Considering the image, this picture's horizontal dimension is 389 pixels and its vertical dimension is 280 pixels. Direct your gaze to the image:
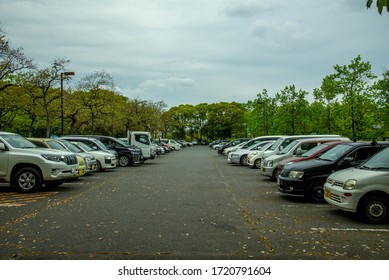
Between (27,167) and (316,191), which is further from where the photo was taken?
(27,167)

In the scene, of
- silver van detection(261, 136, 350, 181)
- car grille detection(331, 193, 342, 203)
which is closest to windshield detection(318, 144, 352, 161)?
car grille detection(331, 193, 342, 203)

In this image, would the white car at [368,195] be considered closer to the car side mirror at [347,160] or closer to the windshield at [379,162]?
the windshield at [379,162]

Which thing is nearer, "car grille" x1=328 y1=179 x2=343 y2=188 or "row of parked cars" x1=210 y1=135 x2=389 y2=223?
"row of parked cars" x1=210 y1=135 x2=389 y2=223

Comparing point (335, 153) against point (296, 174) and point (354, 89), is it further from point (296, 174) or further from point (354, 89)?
point (354, 89)

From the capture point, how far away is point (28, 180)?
1236cm

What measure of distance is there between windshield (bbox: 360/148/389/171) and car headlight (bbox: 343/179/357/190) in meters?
0.72

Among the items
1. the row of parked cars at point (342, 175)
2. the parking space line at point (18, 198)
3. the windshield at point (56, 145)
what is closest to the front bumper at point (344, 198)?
the row of parked cars at point (342, 175)

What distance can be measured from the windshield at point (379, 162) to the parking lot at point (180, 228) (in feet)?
3.80

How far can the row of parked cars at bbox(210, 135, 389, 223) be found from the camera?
7949mm

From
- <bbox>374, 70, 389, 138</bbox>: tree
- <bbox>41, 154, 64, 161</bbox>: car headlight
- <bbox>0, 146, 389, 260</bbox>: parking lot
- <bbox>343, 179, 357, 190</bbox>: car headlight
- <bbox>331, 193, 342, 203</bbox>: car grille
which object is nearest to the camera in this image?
<bbox>0, 146, 389, 260</bbox>: parking lot

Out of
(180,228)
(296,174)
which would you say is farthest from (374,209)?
(180,228)

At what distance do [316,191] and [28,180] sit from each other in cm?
832

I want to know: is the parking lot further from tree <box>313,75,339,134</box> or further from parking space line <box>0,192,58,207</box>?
tree <box>313,75,339,134</box>

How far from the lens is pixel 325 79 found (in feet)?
116
